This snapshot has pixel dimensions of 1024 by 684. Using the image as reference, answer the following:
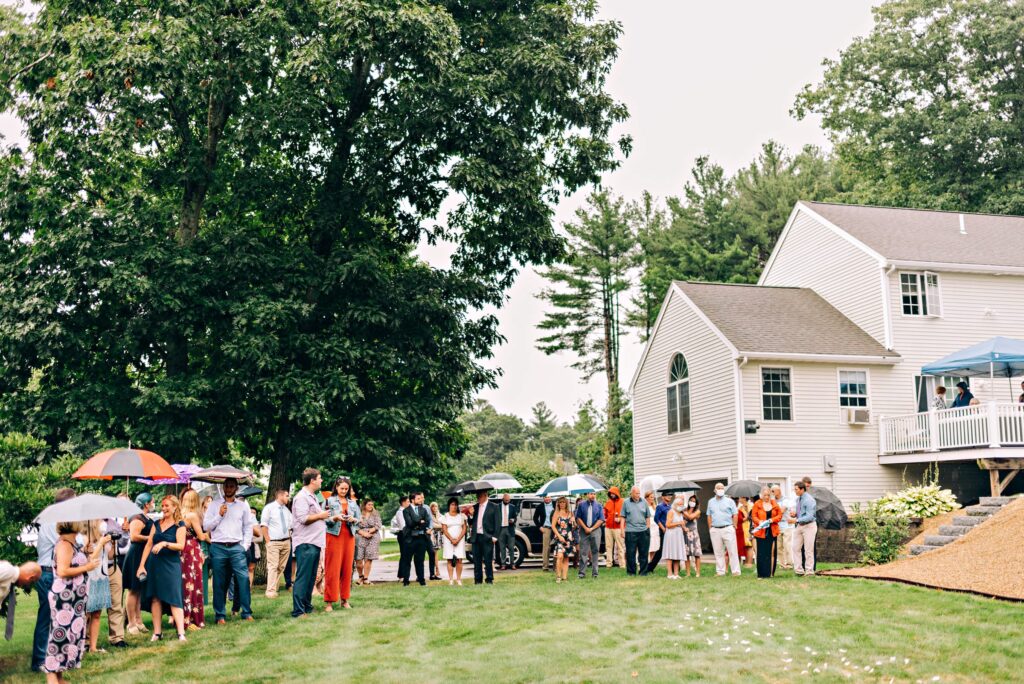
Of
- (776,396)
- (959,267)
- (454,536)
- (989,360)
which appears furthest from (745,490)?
(959,267)

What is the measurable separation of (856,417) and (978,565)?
12644 mm

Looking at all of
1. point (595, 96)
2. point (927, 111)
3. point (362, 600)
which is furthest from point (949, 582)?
point (927, 111)

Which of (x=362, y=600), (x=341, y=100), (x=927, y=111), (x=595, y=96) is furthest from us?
(x=927, y=111)

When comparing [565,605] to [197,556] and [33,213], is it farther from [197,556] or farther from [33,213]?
[33,213]

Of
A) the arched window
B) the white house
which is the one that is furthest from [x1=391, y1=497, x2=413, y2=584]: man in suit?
the arched window

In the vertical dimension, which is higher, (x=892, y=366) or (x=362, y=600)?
(x=892, y=366)

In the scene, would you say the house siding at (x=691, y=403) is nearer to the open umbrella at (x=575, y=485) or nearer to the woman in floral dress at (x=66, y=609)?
the open umbrella at (x=575, y=485)

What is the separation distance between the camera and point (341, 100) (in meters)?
21.3

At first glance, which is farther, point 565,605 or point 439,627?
point 565,605

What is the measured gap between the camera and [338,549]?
14219 millimetres

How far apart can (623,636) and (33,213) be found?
47.6 ft

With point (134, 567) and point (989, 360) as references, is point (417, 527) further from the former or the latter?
point (989, 360)

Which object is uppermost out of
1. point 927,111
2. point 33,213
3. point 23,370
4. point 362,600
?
point 927,111

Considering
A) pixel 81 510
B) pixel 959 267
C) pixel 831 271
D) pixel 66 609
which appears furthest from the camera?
pixel 831 271
